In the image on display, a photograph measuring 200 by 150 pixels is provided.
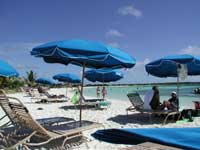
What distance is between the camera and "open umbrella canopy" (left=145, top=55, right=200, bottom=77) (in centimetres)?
945

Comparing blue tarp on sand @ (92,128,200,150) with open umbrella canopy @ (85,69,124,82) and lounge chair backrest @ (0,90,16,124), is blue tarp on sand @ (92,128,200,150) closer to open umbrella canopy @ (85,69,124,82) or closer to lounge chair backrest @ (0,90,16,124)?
lounge chair backrest @ (0,90,16,124)

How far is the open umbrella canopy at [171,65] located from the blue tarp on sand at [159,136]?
7.31m

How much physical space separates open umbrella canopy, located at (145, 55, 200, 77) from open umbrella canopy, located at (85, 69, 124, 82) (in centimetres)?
412

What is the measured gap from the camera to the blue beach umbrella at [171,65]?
9453 millimetres

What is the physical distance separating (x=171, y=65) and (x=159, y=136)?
27.8 feet

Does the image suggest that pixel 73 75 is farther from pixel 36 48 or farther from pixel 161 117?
pixel 36 48

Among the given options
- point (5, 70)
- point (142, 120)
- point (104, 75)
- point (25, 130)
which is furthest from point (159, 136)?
point (104, 75)

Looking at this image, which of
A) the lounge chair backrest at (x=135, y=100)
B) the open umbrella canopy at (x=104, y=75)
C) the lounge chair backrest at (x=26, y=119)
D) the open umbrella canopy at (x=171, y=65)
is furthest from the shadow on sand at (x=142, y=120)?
the open umbrella canopy at (x=104, y=75)

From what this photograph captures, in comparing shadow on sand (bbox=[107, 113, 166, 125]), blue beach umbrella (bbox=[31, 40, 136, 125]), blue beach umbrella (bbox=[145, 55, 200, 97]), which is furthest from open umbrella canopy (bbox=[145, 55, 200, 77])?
blue beach umbrella (bbox=[31, 40, 136, 125])

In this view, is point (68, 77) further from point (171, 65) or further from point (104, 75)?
point (171, 65)

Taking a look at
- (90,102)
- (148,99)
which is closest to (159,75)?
(148,99)

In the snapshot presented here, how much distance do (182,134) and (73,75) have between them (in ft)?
63.0

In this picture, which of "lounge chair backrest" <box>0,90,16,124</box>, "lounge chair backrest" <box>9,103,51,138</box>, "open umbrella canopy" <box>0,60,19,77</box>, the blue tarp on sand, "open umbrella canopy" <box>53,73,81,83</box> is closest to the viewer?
the blue tarp on sand

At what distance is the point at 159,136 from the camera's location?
2.26m
